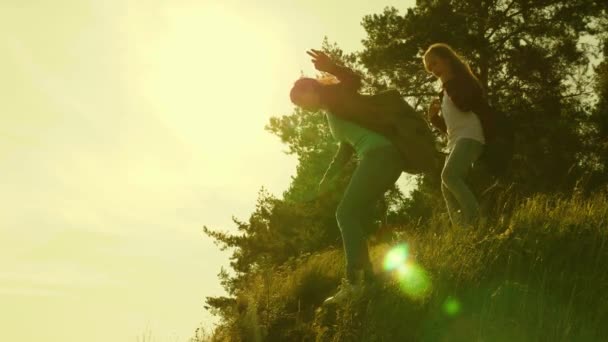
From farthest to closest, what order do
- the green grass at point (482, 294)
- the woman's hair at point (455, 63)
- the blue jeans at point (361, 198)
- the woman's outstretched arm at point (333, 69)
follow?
the woman's hair at point (455, 63) → the woman's outstretched arm at point (333, 69) → the blue jeans at point (361, 198) → the green grass at point (482, 294)

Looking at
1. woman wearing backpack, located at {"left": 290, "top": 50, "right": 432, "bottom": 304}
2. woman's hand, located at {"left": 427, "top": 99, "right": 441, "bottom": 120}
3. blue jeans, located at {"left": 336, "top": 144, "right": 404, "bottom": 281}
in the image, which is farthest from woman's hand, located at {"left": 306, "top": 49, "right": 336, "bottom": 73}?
woman's hand, located at {"left": 427, "top": 99, "right": 441, "bottom": 120}

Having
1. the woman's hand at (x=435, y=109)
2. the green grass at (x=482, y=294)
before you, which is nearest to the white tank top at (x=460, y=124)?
the woman's hand at (x=435, y=109)

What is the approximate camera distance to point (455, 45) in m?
15.6

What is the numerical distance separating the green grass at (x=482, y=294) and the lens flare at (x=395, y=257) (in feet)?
0.26

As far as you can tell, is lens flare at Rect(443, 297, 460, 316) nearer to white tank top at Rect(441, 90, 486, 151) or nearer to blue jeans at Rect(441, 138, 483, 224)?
blue jeans at Rect(441, 138, 483, 224)

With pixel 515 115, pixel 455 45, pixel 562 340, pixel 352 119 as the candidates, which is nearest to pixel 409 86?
pixel 455 45

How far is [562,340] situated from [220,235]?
1992 centimetres

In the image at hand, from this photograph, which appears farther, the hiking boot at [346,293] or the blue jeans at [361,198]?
the blue jeans at [361,198]

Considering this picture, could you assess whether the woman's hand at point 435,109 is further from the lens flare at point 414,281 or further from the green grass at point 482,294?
the lens flare at point 414,281

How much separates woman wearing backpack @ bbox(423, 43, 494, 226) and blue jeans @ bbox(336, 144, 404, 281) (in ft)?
2.96

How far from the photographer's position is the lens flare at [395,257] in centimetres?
499

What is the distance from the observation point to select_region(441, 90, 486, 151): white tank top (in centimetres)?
548

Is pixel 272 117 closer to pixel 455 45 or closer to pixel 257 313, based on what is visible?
pixel 455 45

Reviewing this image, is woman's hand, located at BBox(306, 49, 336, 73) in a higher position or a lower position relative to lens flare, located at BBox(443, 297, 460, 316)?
higher
